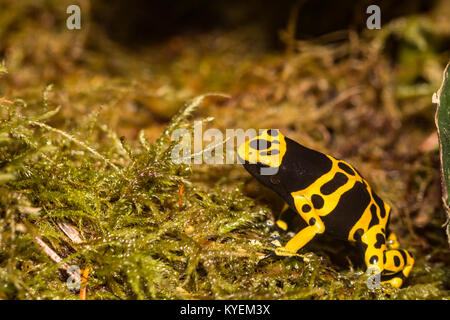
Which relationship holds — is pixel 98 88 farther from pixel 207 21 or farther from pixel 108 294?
pixel 207 21

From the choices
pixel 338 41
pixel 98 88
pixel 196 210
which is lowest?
pixel 196 210

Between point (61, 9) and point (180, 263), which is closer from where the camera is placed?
point (180, 263)

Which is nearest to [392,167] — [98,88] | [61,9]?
[98,88]

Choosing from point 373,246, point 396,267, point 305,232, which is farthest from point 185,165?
point 396,267

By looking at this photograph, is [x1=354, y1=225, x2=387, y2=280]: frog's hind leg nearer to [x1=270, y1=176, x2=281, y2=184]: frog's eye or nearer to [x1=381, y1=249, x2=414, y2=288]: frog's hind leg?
[x1=381, y1=249, x2=414, y2=288]: frog's hind leg

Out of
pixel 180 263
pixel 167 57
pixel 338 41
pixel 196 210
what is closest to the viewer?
pixel 180 263

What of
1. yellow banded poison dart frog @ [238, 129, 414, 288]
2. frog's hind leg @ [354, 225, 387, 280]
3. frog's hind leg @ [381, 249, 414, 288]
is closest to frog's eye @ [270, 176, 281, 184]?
yellow banded poison dart frog @ [238, 129, 414, 288]

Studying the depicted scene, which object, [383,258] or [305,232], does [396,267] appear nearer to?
[383,258]
